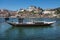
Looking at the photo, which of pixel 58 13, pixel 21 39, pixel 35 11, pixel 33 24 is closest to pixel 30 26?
pixel 33 24

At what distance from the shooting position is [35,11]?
318 feet

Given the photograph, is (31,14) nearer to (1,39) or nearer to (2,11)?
(2,11)

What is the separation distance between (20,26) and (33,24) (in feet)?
5.97

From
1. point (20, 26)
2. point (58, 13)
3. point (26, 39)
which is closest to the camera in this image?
point (26, 39)

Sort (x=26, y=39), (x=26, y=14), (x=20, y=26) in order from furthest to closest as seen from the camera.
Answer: (x=26, y=14), (x=20, y=26), (x=26, y=39)

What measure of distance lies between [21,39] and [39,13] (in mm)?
82838

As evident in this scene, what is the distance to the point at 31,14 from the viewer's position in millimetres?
94812

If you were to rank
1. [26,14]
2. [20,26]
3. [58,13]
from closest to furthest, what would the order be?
[20,26] → [58,13] → [26,14]

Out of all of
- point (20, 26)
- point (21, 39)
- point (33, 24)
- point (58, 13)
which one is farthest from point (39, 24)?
point (58, 13)

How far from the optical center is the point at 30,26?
79.0 ft

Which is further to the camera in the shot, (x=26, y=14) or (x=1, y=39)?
(x=26, y=14)

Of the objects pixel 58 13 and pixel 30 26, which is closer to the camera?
pixel 30 26

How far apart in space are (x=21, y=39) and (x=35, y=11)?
84.2 metres

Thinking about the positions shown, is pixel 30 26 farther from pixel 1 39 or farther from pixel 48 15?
pixel 48 15
